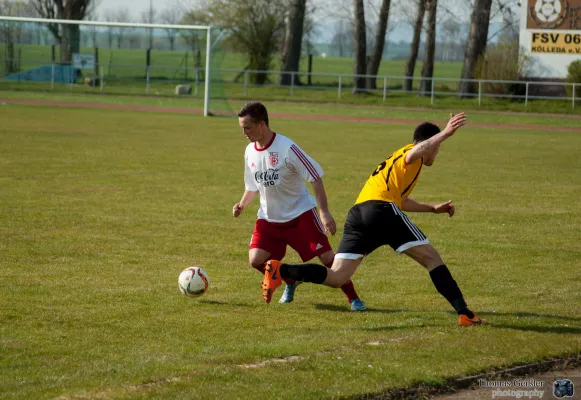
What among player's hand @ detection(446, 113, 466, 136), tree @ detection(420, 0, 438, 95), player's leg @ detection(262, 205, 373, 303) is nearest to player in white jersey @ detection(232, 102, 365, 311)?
player's leg @ detection(262, 205, 373, 303)

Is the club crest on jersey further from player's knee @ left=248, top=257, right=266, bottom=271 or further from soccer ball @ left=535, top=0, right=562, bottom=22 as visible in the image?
soccer ball @ left=535, top=0, right=562, bottom=22

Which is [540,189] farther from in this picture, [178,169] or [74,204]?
[74,204]

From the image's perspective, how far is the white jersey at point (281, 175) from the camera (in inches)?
285

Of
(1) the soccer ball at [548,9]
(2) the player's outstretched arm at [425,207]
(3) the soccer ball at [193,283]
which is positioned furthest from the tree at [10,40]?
(2) the player's outstretched arm at [425,207]

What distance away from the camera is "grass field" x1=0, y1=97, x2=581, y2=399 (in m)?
5.56

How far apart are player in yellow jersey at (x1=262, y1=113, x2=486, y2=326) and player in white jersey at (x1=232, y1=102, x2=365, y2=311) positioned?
15.6 inches

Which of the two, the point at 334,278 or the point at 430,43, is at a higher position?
the point at 430,43

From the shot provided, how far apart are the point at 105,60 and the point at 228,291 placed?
3203 cm

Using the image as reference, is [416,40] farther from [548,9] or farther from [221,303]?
[221,303]

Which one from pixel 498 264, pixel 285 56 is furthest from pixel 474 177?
pixel 285 56

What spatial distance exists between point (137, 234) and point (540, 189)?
7623 millimetres

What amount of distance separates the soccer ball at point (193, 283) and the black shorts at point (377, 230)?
4.47ft

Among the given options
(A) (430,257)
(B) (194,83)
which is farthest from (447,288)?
(B) (194,83)

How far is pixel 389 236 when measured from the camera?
22.3ft
